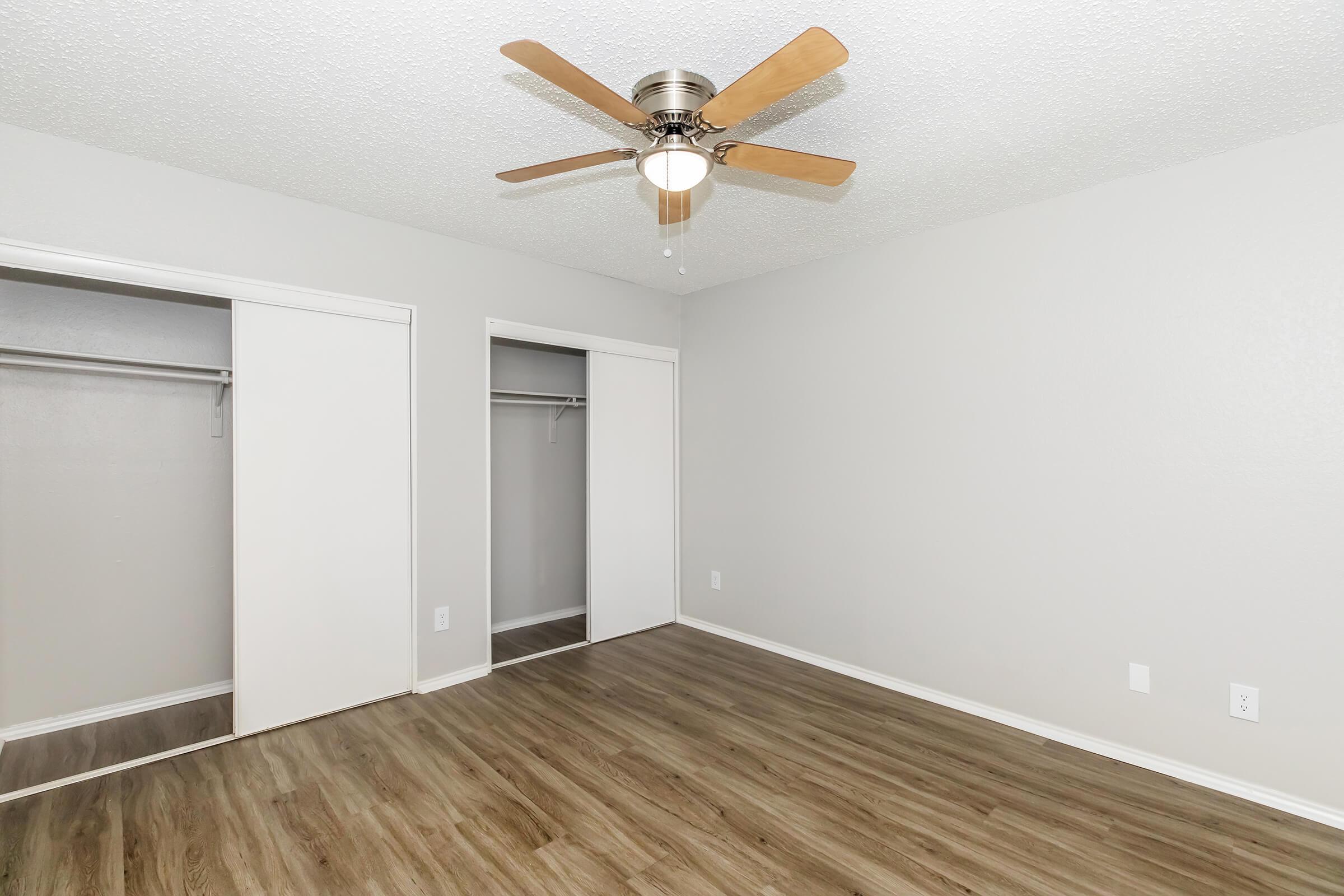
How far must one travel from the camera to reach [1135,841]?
2.21m

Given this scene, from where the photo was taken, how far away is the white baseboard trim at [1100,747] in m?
2.38

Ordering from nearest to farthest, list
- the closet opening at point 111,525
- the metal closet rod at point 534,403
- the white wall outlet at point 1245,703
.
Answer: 1. the white wall outlet at point 1245,703
2. the closet opening at point 111,525
3. the metal closet rod at point 534,403

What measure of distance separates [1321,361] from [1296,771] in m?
1.58

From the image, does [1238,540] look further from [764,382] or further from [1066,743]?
[764,382]

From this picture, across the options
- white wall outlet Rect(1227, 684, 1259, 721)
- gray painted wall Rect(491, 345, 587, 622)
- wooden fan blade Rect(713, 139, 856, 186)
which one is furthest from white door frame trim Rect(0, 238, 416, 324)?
white wall outlet Rect(1227, 684, 1259, 721)

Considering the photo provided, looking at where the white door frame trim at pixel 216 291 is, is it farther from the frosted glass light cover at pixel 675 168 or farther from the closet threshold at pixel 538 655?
the frosted glass light cover at pixel 675 168

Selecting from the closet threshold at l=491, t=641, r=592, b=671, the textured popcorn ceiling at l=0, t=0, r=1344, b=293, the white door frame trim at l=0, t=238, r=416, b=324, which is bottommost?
the closet threshold at l=491, t=641, r=592, b=671

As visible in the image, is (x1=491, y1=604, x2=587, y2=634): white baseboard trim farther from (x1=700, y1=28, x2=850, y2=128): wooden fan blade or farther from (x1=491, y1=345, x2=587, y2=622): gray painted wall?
(x1=700, y1=28, x2=850, y2=128): wooden fan blade

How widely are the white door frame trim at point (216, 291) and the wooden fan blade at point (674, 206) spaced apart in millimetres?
1501

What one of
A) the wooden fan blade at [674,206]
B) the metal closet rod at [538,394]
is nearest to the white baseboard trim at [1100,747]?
the metal closet rod at [538,394]

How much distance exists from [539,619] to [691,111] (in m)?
3.94

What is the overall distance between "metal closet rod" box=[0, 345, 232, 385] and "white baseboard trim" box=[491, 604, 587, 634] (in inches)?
93.4

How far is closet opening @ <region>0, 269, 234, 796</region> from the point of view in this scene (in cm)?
288

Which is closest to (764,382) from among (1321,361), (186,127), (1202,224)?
(1202,224)
